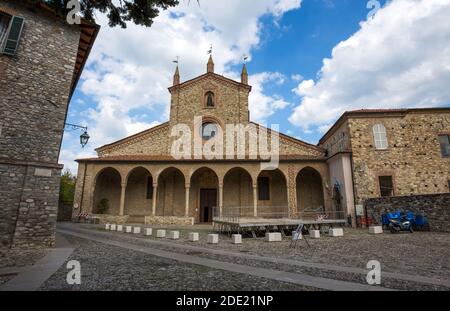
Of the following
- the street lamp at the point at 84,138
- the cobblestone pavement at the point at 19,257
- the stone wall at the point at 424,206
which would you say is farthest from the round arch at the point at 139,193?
the stone wall at the point at 424,206

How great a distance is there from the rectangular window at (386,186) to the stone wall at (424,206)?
1.31m

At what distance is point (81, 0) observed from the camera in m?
5.34

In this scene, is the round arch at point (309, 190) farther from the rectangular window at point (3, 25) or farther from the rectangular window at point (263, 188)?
the rectangular window at point (3, 25)

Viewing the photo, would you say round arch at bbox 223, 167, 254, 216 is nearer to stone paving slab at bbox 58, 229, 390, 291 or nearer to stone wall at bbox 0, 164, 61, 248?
stone wall at bbox 0, 164, 61, 248

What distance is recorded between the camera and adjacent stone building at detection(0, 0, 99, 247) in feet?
24.7

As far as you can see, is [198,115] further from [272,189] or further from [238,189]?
[272,189]

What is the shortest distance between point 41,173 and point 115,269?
512cm

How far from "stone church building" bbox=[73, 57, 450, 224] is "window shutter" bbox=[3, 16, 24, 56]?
10937 mm

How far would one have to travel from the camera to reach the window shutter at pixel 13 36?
321 inches

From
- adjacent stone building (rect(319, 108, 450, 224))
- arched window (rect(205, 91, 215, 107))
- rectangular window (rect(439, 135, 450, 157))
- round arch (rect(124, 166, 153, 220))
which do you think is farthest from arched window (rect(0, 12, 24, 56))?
rectangular window (rect(439, 135, 450, 157))

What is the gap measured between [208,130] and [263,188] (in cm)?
687

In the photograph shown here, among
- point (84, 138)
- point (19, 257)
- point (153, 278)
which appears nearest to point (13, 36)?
point (84, 138)
